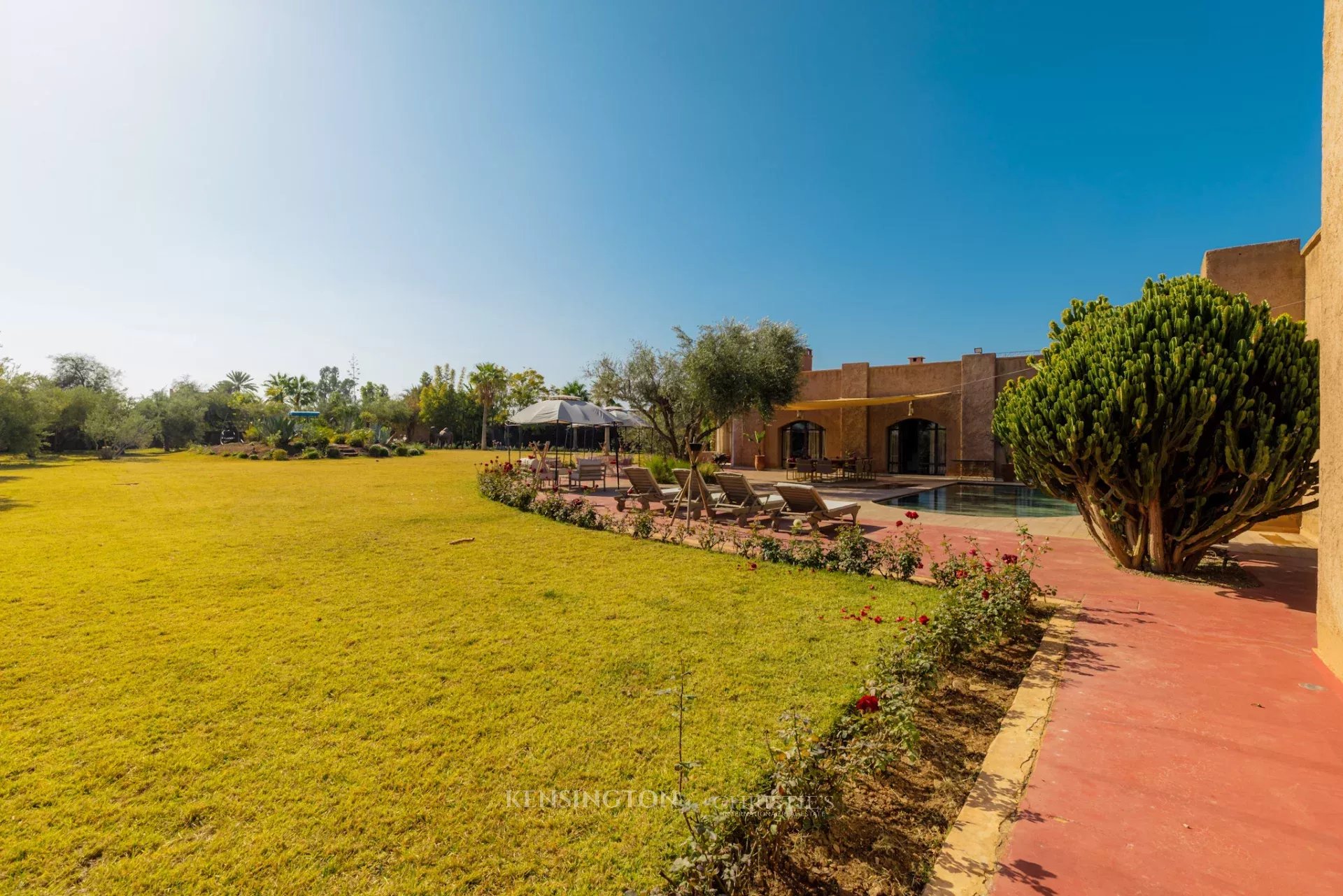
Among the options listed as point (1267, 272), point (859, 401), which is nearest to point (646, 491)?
point (859, 401)

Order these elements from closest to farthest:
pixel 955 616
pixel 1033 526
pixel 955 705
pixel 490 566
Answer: pixel 955 705 → pixel 955 616 → pixel 490 566 → pixel 1033 526

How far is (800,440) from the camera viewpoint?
85.1 ft

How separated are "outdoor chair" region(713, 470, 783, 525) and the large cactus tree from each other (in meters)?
4.37

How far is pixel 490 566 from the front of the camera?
673 centimetres

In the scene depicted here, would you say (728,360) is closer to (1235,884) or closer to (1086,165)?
(1086,165)

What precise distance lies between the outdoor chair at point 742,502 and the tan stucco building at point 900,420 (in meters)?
11.1

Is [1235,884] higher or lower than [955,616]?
lower

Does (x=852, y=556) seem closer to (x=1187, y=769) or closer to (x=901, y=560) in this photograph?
(x=901, y=560)

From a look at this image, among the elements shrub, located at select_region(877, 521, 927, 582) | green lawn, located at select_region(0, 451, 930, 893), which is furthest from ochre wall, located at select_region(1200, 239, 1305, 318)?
green lawn, located at select_region(0, 451, 930, 893)

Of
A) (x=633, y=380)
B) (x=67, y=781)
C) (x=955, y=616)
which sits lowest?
(x=67, y=781)

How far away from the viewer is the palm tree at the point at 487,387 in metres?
50.8

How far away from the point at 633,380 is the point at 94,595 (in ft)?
48.0

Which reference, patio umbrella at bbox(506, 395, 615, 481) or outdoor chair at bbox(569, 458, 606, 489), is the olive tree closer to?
patio umbrella at bbox(506, 395, 615, 481)

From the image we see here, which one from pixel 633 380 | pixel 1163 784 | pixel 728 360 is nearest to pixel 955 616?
pixel 1163 784
